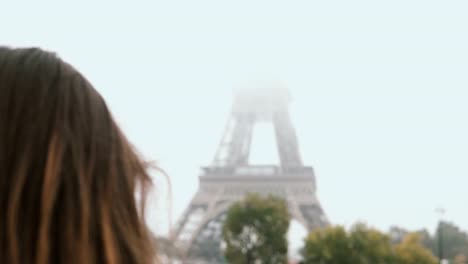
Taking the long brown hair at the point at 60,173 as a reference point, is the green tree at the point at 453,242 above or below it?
below

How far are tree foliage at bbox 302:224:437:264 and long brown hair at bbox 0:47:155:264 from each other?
35.8 m

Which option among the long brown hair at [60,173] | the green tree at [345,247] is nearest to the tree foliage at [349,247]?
the green tree at [345,247]

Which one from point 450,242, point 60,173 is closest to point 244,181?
point 450,242

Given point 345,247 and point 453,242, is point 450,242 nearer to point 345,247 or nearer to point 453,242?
point 453,242

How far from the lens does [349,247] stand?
125 feet

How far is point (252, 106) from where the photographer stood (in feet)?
229

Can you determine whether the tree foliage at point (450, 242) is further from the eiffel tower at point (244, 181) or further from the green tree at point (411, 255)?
the green tree at point (411, 255)

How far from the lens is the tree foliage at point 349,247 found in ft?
123

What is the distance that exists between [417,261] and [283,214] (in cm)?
711

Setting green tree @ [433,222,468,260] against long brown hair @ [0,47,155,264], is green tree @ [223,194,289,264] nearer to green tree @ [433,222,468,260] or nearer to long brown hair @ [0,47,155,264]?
long brown hair @ [0,47,155,264]

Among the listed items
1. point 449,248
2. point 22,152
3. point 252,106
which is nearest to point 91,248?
point 22,152

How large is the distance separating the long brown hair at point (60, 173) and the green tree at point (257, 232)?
1428 inches

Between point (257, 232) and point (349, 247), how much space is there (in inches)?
166

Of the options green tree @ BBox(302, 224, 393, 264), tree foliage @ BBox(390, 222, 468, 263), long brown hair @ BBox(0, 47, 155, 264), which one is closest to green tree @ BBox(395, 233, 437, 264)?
green tree @ BBox(302, 224, 393, 264)
